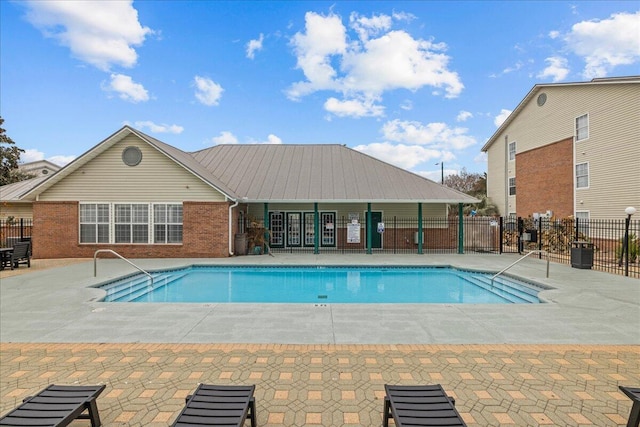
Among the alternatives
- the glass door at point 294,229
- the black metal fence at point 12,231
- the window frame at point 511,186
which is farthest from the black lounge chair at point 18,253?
the window frame at point 511,186

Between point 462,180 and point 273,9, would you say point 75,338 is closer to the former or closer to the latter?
point 273,9

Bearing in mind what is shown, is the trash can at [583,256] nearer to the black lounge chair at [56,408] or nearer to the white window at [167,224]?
the black lounge chair at [56,408]

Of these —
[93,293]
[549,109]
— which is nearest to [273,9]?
[93,293]

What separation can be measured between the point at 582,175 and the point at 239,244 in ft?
67.7

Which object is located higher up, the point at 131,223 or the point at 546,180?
the point at 546,180

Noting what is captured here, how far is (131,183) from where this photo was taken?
16141mm

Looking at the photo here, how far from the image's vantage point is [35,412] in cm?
302

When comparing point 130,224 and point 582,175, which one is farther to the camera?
point 582,175

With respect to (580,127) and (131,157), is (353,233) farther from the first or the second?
(580,127)

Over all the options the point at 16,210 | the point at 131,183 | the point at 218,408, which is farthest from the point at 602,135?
the point at 16,210

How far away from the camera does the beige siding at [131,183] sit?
16109mm

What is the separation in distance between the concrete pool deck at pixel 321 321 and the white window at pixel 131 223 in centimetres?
685

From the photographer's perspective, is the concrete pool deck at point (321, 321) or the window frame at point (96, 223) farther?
the window frame at point (96, 223)

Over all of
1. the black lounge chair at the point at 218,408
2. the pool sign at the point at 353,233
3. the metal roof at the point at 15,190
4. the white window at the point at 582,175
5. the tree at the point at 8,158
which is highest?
the tree at the point at 8,158
